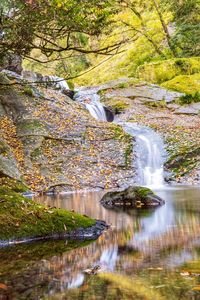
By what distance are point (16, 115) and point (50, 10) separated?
10163mm

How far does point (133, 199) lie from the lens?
9734mm

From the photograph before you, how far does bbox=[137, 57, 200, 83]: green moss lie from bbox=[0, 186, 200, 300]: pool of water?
21388 mm

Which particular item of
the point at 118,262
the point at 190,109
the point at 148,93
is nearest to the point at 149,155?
the point at 190,109

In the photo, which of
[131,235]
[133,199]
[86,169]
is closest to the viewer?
[131,235]

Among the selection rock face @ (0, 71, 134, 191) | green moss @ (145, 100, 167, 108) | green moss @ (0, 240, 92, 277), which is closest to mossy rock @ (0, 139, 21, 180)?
rock face @ (0, 71, 134, 191)

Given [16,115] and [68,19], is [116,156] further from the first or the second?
[68,19]

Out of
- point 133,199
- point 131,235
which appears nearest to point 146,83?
point 133,199

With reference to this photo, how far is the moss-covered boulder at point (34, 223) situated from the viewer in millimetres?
5371

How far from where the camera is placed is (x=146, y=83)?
82.8 ft

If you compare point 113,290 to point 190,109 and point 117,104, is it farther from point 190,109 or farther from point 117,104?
point 190,109

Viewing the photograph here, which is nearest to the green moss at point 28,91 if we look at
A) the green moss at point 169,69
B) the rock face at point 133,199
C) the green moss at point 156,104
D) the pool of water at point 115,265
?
the green moss at point 156,104

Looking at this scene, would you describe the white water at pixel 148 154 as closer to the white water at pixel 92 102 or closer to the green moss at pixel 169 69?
the white water at pixel 92 102

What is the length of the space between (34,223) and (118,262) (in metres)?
1.70

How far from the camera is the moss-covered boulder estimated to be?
5.37 metres
